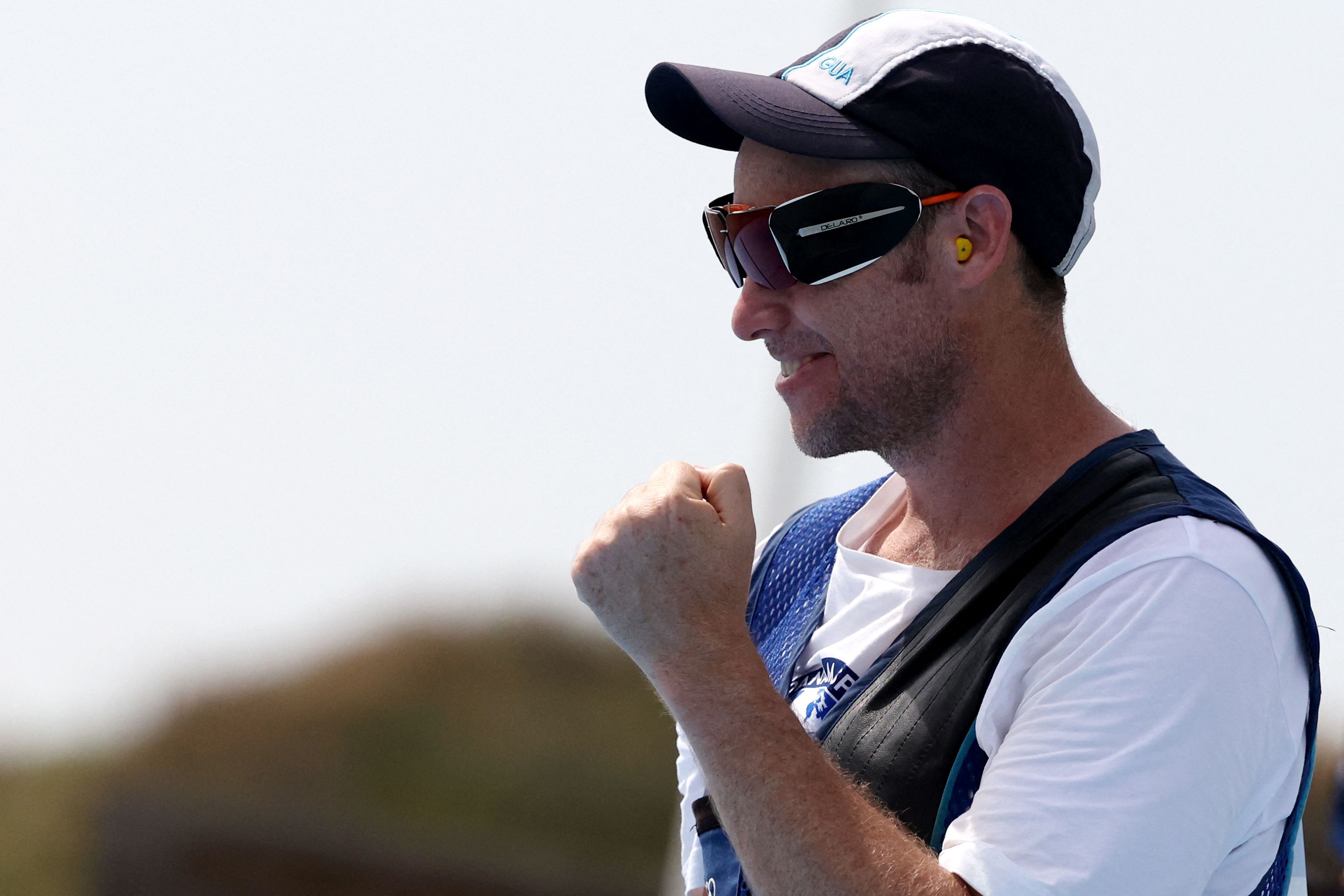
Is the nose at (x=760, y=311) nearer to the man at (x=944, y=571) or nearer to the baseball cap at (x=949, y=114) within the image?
the man at (x=944, y=571)

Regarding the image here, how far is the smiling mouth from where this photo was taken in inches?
49.6

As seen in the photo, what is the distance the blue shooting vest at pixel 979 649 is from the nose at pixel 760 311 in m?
0.35

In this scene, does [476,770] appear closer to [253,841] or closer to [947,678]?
[253,841]

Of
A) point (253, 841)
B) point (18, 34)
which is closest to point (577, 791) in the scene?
point (253, 841)

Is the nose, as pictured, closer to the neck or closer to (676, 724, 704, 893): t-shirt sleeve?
the neck

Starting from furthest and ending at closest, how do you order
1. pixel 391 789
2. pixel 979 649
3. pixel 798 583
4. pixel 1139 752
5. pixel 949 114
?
pixel 391 789, pixel 798 583, pixel 949 114, pixel 979 649, pixel 1139 752

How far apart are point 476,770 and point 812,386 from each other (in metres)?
3.06

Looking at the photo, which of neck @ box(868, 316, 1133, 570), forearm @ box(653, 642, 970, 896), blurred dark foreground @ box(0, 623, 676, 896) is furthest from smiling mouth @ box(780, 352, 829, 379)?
blurred dark foreground @ box(0, 623, 676, 896)

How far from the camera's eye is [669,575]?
1034 mm

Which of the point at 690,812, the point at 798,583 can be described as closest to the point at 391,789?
the point at 690,812

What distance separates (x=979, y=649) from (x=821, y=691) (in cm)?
23

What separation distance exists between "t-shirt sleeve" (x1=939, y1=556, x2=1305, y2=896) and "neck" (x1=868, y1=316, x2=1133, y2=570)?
27cm

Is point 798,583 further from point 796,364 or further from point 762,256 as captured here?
point 762,256

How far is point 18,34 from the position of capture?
124 inches
